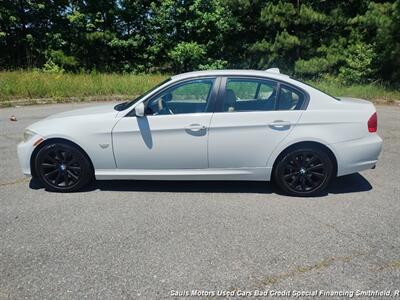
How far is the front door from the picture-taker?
15.4 feet

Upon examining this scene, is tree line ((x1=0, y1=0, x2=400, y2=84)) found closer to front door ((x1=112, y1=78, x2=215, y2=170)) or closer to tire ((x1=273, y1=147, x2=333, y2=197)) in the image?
tire ((x1=273, y1=147, x2=333, y2=197))

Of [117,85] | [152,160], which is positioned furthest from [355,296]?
[117,85]

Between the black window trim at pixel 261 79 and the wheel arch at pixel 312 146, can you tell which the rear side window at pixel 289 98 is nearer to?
the black window trim at pixel 261 79

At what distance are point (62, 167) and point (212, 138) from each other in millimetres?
1959

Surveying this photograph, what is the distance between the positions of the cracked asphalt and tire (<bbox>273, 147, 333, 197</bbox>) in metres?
0.15

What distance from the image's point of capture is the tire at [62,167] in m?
4.82

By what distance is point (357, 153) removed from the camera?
478cm

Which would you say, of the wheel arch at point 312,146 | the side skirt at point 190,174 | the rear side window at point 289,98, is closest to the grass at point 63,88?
the side skirt at point 190,174

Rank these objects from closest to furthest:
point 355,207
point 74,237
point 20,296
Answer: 1. point 20,296
2. point 74,237
3. point 355,207

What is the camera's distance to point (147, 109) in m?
4.77

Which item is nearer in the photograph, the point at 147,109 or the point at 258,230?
the point at 258,230

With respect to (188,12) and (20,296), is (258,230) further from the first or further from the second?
(188,12)

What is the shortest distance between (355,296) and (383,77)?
1944 cm

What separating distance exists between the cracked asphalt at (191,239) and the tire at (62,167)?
5.8 inches
